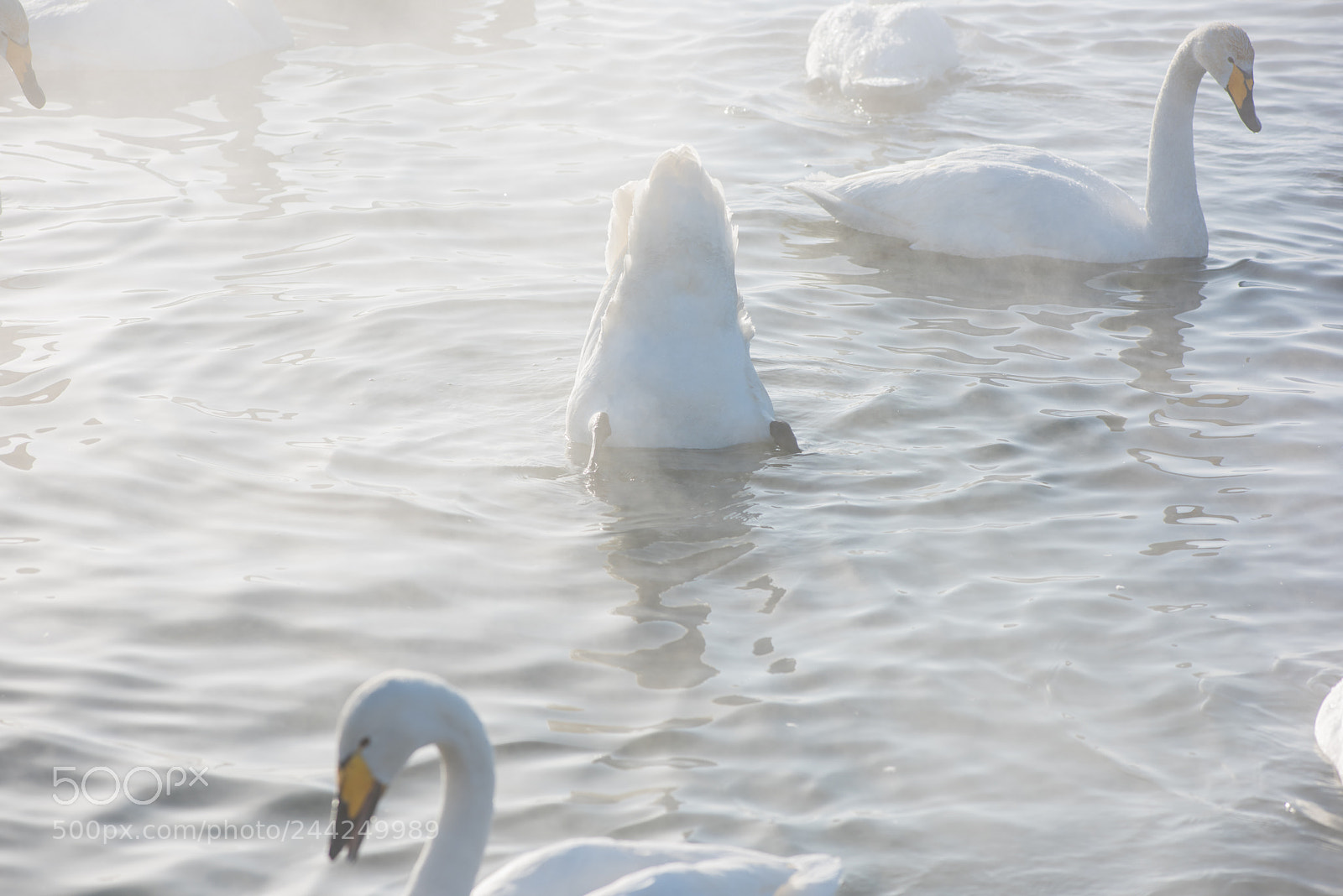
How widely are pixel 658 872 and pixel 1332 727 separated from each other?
2.31 meters

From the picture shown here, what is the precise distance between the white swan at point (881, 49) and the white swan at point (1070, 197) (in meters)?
3.04

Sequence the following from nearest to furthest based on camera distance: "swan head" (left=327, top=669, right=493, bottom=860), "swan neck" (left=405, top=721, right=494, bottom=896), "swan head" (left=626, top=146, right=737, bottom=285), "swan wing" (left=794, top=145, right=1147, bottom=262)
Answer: "swan head" (left=327, top=669, right=493, bottom=860)
"swan neck" (left=405, top=721, right=494, bottom=896)
"swan head" (left=626, top=146, right=737, bottom=285)
"swan wing" (left=794, top=145, right=1147, bottom=262)

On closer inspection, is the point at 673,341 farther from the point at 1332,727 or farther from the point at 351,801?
the point at 351,801

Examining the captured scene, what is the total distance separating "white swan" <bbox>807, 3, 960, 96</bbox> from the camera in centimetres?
1217

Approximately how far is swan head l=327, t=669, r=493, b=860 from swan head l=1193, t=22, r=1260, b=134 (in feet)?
25.8

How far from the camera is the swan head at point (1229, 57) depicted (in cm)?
907

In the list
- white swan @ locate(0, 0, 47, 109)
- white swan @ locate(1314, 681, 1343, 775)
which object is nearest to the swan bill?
white swan @ locate(1314, 681, 1343, 775)

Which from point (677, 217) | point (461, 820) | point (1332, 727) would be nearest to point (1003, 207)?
point (677, 217)

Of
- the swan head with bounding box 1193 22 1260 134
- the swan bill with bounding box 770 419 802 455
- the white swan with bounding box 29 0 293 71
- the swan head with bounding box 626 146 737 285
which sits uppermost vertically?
the white swan with bounding box 29 0 293 71

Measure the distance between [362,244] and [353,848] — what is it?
6.67 m

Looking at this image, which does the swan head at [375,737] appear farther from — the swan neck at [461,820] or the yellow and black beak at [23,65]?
the yellow and black beak at [23,65]

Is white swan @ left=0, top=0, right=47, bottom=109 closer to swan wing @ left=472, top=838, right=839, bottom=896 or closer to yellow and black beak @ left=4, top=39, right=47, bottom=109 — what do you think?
yellow and black beak @ left=4, top=39, right=47, bottom=109

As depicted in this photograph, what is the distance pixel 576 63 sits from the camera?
45.0ft

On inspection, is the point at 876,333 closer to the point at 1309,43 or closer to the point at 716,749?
the point at 716,749
